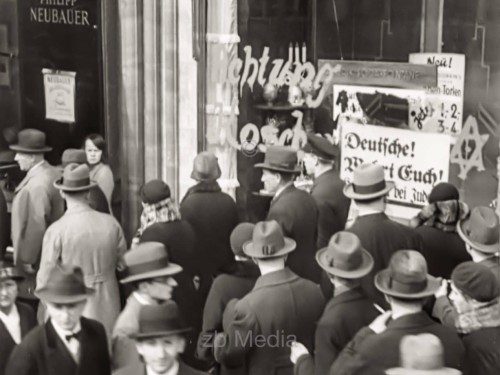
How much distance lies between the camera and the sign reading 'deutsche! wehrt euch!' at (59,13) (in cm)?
941

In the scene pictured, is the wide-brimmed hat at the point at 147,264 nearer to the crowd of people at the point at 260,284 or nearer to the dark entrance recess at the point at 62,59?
the crowd of people at the point at 260,284

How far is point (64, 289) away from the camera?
5742 mm

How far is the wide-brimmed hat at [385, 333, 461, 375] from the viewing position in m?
4.82

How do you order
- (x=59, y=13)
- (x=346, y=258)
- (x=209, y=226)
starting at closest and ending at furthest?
(x=346, y=258)
(x=209, y=226)
(x=59, y=13)

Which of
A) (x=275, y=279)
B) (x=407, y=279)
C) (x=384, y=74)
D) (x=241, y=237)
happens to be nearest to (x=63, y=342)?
(x=275, y=279)

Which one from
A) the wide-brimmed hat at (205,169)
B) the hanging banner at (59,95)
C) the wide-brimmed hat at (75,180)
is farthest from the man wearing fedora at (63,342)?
the hanging banner at (59,95)

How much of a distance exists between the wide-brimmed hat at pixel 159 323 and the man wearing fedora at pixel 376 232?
1.76m

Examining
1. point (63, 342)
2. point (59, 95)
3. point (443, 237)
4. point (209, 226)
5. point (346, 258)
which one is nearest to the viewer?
point (63, 342)

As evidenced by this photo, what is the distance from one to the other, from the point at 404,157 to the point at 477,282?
2868mm

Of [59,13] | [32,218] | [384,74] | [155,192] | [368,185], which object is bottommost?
[32,218]

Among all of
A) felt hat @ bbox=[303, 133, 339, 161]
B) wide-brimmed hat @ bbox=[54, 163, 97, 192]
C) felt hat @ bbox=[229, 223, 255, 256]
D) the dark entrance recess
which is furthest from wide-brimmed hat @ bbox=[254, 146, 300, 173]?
the dark entrance recess

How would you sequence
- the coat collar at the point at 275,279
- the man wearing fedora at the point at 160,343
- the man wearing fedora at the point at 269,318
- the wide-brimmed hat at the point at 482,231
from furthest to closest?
1. the wide-brimmed hat at the point at 482,231
2. the coat collar at the point at 275,279
3. the man wearing fedora at the point at 269,318
4. the man wearing fedora at the point at 160,343

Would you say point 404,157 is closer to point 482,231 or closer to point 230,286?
point 482,231

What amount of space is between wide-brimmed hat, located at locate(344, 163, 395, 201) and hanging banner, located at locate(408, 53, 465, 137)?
137 centimetres
